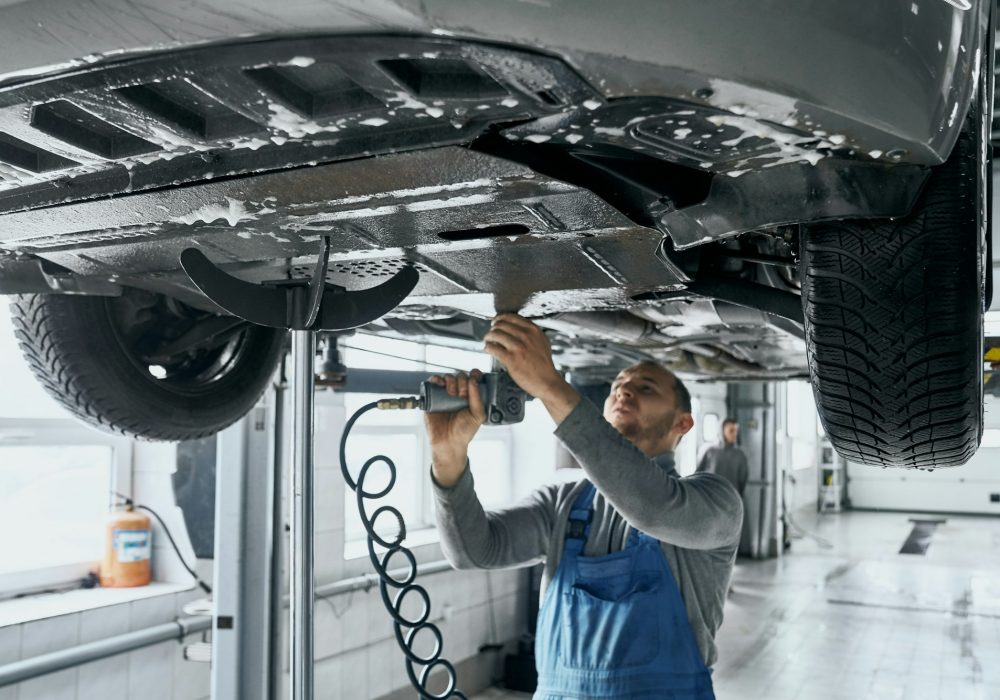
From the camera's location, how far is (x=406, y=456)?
14.1ft

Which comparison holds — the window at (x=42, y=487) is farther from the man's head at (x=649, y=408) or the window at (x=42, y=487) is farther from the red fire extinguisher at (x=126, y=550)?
the man's head at (x=649, y=408)

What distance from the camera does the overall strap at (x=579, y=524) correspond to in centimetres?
197

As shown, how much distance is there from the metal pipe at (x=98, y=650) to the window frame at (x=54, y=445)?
1.05 feet

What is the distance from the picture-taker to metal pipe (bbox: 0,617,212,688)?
7.35 feet

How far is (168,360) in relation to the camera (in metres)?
1.53

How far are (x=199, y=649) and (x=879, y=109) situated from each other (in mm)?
2422

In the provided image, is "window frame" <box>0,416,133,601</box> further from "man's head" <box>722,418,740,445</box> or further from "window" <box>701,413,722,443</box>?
"window" <box>701,413,722,443</box>

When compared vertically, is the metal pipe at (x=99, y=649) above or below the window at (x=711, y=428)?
below

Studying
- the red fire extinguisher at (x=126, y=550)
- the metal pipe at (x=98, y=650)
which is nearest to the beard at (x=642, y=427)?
Answer: the metal pipe at (x=98, y=650)

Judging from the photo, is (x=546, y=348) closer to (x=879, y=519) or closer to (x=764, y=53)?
(x=764, y=53)

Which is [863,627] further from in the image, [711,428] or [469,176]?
[469,176]

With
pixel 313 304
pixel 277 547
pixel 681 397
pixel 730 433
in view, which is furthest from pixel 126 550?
pixel 730 433

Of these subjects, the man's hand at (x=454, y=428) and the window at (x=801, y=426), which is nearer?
the man's hand at (x=454, y=428)

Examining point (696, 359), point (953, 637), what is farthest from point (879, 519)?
point (696, 359)
